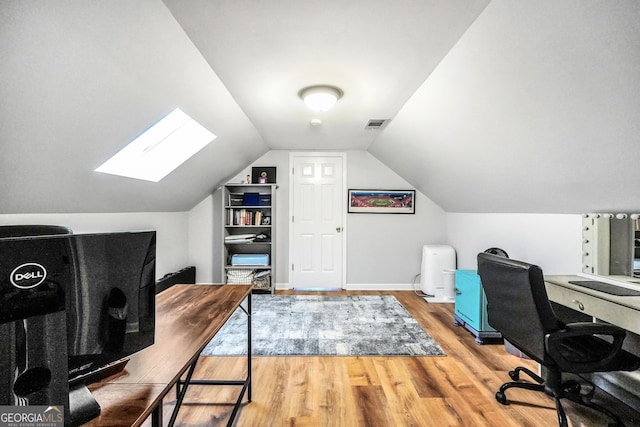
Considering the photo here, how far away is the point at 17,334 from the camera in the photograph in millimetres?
610

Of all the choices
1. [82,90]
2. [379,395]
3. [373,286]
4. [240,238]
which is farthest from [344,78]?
[373,286]

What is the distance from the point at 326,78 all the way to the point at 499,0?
3.77ft

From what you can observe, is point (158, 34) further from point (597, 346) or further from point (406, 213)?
point (406, 213)

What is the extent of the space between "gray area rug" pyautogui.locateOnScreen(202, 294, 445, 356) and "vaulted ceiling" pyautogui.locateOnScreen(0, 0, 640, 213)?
66.3 inches

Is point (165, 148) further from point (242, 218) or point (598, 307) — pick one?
point (598, 307)

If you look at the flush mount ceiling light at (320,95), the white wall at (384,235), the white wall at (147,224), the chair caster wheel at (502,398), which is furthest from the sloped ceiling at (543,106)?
the white wall at (147,224)

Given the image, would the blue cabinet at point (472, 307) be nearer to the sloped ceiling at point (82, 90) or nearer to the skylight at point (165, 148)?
the sloped ceiling at point (82, 90)

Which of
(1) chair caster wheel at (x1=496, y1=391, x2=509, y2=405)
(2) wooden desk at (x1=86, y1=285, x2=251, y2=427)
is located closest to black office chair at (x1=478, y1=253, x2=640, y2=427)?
(1) chair caster wheel at (x1=496, y1=391, x2=509, y2=405)

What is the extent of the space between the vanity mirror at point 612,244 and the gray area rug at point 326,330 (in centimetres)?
142

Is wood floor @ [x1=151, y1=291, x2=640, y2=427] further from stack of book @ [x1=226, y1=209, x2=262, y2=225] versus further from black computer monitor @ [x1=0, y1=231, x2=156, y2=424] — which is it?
stack of book @ [x1=226, y1=209, x2=262, y2=225]

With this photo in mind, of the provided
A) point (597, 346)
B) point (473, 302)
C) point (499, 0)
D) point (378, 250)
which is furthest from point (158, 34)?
point (378, 250)

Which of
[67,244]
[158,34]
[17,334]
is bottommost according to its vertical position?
[17,334]

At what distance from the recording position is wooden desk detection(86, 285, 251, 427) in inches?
30.2
